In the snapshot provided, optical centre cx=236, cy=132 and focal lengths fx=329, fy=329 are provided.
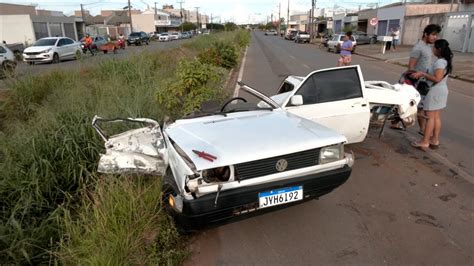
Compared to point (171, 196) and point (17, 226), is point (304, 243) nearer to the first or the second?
point (171, 196)

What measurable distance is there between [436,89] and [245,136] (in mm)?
3655

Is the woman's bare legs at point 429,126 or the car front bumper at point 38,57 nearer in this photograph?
the woman's bare legs at point 429,126

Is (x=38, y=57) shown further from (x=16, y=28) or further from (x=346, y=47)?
(x=16, y=28)

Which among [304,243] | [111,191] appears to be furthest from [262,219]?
[111,191]

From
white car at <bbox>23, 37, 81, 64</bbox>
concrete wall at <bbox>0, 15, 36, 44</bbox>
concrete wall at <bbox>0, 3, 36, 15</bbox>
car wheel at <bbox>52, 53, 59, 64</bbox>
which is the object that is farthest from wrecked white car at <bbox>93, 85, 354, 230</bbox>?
concrete wall at <bbox>0, 3, 36, 15</bbox>

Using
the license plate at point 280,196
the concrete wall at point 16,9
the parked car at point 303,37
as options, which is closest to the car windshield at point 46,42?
the license plate at point 280,196

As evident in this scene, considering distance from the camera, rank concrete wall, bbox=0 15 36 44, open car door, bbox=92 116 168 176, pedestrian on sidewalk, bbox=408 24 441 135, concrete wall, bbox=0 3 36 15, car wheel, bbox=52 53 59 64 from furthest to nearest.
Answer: concrete wall, bbox=0 3 36 15 → concrete wall, bbox=0 15 36 44 → car wheel, bbox=52 53 59 64 → pedestrian on sidewalk, bbox=408 24 441 135 → open car door, bbox=92 116 168 176

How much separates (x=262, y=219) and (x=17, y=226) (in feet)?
7.67

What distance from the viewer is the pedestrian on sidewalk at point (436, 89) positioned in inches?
195

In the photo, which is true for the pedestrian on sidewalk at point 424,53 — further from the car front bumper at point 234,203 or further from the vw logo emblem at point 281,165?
the vw logo emblem at point 281,165

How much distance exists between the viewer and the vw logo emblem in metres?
2.93

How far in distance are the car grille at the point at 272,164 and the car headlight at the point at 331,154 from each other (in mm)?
104

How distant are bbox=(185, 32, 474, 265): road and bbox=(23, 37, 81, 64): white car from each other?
18279mm

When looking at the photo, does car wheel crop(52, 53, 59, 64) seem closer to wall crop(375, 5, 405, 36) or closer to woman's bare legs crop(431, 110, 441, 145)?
woman's bare legs crop(431, 110, 441, 145)
